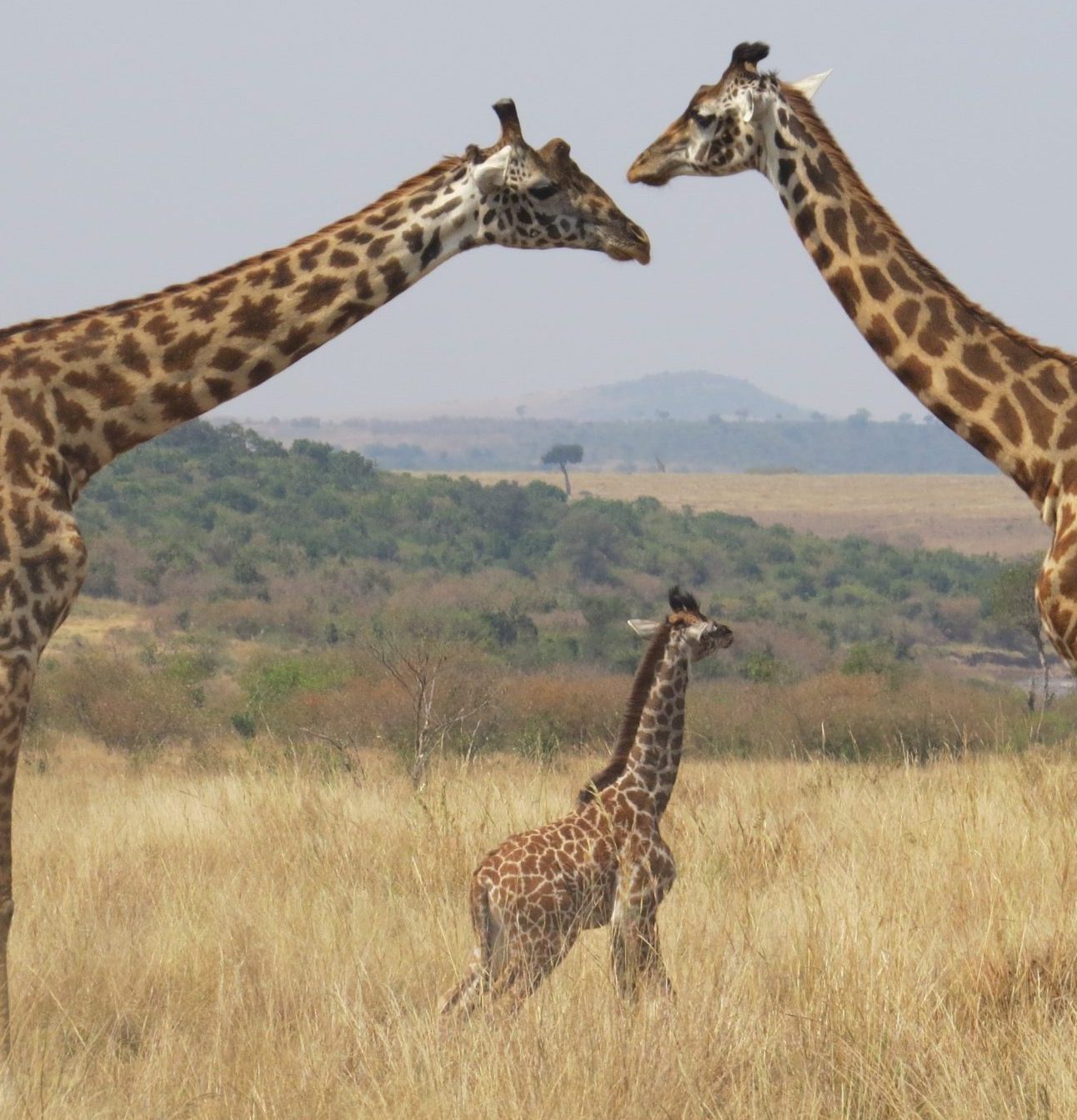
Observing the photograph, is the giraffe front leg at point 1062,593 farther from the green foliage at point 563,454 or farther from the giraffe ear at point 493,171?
the green foliage at point 563,454

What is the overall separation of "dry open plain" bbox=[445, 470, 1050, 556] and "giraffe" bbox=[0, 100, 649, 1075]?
7129 cm

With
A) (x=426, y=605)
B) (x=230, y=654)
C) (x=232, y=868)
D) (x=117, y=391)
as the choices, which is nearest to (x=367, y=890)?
(x=232, y=868)

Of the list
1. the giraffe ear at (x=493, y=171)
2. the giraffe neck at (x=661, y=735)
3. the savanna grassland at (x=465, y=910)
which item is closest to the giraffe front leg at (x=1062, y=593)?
the savanna grassland at (x=465, y=910)

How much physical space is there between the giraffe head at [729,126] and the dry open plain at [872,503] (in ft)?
233

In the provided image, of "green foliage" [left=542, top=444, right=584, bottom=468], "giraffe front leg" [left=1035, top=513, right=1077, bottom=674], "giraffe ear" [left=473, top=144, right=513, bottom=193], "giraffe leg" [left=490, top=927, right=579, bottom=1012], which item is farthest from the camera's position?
"green foliage" [left=542, top=444, right=584, bottom=468]

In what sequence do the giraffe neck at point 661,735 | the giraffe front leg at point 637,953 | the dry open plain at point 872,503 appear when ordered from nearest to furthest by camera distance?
1. the giraffe front leg at point 637,953
2. the giraffe neck at point 661,735
3. the dry open plain at point 872,503

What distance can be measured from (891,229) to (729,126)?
74cm

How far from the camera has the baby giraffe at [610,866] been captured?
6.11 metres

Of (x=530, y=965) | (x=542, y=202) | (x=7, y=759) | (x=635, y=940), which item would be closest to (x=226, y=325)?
(x=542, y=202)

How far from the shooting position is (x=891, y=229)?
243 inches

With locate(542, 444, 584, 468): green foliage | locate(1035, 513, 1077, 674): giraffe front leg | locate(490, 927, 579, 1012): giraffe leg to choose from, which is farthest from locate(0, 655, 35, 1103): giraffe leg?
locate(542, 444, 584, 468): green foliage

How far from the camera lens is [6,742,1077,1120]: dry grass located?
209 inches

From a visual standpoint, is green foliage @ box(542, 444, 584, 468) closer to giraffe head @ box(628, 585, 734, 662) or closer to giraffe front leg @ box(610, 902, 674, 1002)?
Result: giraffe head @ box(628, 585, 734, 662)

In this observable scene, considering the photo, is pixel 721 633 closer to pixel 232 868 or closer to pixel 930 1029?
pixel 930 1029
